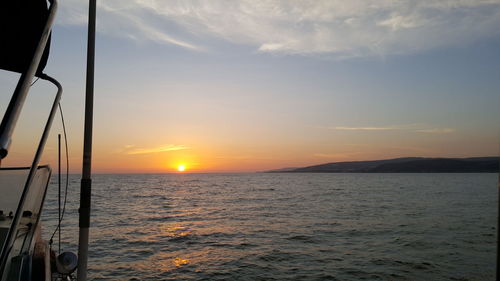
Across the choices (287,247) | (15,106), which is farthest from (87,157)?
(287,247)

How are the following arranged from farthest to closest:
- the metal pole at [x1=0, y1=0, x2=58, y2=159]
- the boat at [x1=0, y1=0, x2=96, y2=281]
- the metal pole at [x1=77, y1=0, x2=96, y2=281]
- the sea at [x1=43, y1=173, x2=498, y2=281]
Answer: the sea at [x1=43, y1=173, x2=498, y2=281] < the metal pole at [x1=77, y1=0, x2=96, y2=281] < the boat at [x1=0, y1=0, x2=96, y2=281] < the metal pole at [x1=0, y1=0, x2=58, y2=159]

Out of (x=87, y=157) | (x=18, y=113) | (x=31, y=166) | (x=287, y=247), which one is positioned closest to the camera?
(x=18, y=113)

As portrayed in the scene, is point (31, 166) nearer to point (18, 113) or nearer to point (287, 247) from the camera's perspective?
point (18, 113)

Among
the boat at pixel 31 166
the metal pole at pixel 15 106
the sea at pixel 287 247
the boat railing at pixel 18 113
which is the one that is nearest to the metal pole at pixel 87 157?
the boat at pixel 31 166

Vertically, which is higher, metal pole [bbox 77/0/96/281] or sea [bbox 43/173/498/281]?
metal pole [bbox 77/0/96/281]

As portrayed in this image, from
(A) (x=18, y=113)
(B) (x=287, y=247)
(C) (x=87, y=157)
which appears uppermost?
(A) (x=18, y=113)

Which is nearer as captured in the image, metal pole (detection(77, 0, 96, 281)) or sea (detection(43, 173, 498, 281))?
metal pole (detection(77, 0, 96, 281))

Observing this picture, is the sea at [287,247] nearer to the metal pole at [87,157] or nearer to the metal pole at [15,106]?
the metal pole at [87,157]

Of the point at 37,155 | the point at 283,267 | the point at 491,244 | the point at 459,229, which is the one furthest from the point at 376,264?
the point at 37,155

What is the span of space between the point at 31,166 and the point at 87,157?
183 cm

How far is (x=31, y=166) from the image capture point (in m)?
3.27

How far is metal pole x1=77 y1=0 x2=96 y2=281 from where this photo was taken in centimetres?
483

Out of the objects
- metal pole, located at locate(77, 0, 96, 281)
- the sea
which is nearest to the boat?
metal pole, located at locate(77, 0, 96, 281)

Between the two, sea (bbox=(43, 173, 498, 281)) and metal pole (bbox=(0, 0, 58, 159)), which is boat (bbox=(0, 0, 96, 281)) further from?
sea (bbox=(43, 173, 498, 281))
